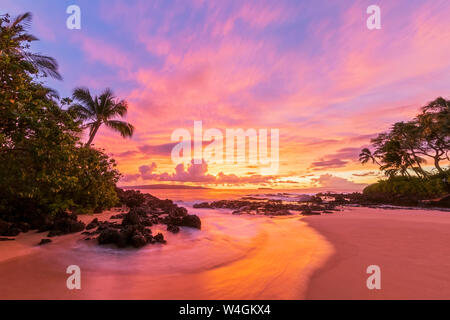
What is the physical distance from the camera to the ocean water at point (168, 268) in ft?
9.84

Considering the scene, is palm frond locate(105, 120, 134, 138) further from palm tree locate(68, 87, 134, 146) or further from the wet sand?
the wet sand

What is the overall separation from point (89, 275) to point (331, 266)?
4486 mm

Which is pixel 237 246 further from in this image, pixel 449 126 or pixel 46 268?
pixel 449 126

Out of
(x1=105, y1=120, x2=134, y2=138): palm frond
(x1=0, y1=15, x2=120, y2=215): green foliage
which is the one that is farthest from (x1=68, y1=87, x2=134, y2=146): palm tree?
(x1=0, y1=15, x2=120, y2=215): green foliage

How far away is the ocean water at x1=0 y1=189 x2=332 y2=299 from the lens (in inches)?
118

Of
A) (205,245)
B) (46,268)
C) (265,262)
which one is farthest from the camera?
(205,245)

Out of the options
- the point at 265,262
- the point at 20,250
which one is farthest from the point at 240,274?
the point at 20,250

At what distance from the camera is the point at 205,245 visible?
5465mm

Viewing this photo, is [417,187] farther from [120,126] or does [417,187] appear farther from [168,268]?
[120,126]

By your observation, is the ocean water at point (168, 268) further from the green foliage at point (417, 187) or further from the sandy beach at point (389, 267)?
the green foliage at point (417, 187)

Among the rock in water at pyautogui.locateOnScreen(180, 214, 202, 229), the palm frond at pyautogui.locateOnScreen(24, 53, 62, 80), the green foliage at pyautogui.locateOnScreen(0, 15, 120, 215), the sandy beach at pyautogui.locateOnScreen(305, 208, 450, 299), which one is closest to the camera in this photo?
the sandy beach at pyautogui.locateOnScreen(305, 208, 450, 299)

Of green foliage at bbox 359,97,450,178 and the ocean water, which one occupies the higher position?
green foliage at bbox 359,97,450,178

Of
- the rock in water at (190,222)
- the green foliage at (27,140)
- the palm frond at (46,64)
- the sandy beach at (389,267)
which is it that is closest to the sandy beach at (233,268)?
the sandy beach at (389,267)

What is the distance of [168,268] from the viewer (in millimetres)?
3938
